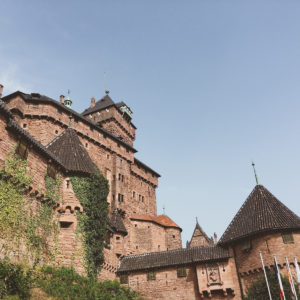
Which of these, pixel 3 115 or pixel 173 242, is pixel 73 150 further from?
pixel 173 242

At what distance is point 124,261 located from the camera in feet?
88.7

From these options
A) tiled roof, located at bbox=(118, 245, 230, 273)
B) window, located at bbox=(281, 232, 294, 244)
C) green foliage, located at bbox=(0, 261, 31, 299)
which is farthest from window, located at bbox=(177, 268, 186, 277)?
green foliage, located at bbox=(0, 261, 31, 299)

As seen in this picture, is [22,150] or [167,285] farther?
[167,285]

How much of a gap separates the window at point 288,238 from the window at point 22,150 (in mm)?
17518

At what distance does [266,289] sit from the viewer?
2098 cm

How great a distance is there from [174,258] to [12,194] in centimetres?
1392

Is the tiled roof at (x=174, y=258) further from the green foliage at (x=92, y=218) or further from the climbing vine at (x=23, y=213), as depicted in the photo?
the climbing vine at (x=23, y=213)

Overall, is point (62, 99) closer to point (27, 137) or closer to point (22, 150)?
point (27, 137)

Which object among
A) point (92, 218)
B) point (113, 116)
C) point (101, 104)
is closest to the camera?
point (92, 218)

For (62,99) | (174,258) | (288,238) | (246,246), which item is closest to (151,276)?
(174,258)

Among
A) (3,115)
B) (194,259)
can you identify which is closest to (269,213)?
Result: (194,259)

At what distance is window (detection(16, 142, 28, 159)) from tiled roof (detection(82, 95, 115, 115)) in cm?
2831

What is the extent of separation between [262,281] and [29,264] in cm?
1462

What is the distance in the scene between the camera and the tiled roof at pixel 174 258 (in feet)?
79.5
